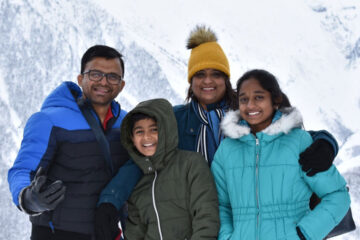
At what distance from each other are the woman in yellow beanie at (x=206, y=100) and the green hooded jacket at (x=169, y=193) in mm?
404

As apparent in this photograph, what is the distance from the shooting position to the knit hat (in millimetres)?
2807

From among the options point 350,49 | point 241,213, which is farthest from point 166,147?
point 350,49

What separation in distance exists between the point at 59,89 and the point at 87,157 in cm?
60

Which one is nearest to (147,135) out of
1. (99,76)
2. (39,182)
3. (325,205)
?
(99,76)

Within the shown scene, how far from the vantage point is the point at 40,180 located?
6.62 ft

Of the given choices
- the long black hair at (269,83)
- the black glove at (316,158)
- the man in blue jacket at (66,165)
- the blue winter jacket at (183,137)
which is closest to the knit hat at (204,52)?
the blue winter jacket at (183,137)

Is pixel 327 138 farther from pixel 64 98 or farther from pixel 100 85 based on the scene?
pixel 64 98

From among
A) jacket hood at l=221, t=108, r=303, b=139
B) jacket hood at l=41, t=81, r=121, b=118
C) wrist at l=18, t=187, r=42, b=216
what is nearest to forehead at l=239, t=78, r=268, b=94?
jacket hood at l=221, t=108, r=303, b=139

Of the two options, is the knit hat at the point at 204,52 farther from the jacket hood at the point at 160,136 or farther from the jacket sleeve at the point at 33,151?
the jacket sleeve at the point at 33,151

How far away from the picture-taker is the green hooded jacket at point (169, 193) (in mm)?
2107

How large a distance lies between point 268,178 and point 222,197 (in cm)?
35

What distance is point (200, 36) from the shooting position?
117 inches

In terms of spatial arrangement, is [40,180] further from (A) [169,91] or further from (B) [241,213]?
(A) [169,91]

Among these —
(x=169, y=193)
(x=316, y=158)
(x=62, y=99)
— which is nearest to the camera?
(x=316, y=158)
